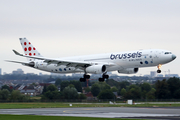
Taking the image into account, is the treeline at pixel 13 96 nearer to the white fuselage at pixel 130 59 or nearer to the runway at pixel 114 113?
the white fuselage at pixel 130 59

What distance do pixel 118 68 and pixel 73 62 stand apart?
30.7 ft

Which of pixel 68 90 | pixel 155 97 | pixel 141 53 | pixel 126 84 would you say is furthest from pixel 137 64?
pixel 126 84

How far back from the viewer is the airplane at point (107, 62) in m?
63.8

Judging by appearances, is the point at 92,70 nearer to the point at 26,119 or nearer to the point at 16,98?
the point at 26,119

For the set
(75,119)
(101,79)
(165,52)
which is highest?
(165,52)

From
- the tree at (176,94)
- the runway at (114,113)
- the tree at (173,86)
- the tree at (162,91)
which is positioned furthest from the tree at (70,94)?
the runway at (114,113)

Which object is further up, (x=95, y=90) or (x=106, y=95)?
(x=95, y=90)

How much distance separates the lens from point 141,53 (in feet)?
213

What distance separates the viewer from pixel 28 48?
8462 centimetres

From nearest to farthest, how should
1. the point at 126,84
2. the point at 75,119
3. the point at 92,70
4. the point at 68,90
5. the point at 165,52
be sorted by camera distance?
the point at 75,119
the point at 165,52
the point at 92,70
the point at 68,90
the point at 126,84

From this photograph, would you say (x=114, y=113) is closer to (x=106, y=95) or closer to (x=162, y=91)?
(x=162, y=91)

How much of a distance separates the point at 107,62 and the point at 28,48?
24.8 meters

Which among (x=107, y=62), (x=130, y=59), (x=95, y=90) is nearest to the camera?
(x=130, y=59)

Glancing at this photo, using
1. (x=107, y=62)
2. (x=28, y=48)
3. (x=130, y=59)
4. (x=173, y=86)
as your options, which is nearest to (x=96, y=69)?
(x=107, y=62)
